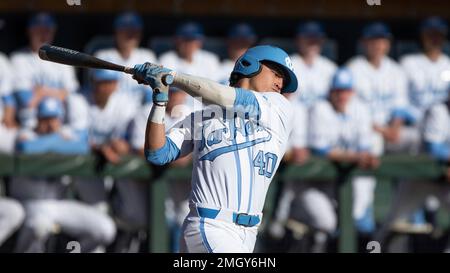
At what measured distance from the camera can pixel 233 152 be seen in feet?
17.7

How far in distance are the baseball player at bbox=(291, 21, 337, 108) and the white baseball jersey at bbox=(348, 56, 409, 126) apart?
0.21 m

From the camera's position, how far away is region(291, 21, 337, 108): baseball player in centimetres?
898

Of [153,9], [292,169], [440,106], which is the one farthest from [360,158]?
[153,9]

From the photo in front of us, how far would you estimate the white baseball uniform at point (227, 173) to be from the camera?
17.6ft

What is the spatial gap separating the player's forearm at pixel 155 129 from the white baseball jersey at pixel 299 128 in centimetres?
318

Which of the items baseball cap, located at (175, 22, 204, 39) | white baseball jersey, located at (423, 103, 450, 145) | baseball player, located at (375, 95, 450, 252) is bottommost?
baseball player, located at (375, 95, 450, 252)

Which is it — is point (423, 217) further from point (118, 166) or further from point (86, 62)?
point (86, 62)

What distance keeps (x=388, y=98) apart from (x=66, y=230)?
270cm

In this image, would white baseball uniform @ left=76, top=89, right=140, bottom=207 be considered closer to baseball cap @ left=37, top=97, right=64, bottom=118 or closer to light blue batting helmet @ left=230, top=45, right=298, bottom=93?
baseball cap @ left=37, top=97, right=64, bottom=118

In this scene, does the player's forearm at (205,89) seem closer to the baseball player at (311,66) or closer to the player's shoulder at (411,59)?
the baseball player at (311,66)

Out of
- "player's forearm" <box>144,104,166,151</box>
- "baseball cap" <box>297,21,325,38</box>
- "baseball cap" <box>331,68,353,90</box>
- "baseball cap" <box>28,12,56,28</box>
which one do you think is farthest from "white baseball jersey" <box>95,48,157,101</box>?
"player's forearm" <box>144,104,166,151</box>

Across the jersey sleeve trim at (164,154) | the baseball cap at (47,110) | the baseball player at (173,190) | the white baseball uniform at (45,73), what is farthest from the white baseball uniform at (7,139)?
the jersey sleeve trim at (164,154)

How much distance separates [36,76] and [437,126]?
9.66ft

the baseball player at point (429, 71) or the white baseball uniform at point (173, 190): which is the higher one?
the baseball player at point (429, 71)
